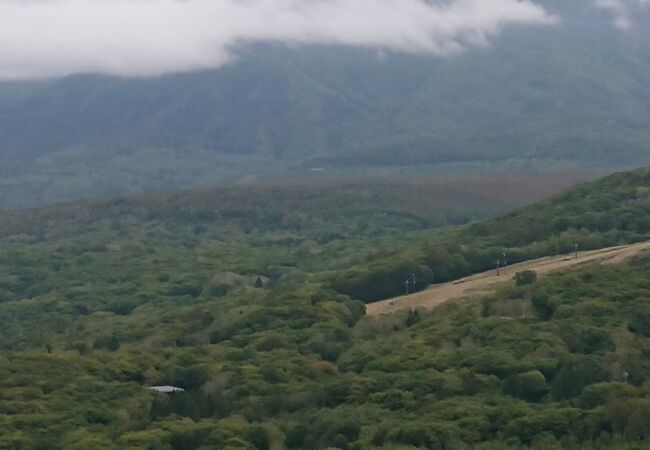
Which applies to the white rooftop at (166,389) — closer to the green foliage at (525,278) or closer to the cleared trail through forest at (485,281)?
the cleared trail through forest at (485,281)

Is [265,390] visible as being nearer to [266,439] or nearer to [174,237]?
[266,439]

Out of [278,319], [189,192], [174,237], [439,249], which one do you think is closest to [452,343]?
[278,319]

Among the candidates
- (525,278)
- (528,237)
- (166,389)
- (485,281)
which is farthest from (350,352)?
(528,237)

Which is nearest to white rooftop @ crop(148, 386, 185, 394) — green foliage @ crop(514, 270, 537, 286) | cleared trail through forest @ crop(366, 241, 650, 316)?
cleared trail through forest @ crop(366, 241, 650, 316)

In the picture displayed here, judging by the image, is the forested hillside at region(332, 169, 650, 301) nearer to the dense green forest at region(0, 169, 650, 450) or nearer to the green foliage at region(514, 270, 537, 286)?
the dense green forest at region(0, 169, 650, 450)

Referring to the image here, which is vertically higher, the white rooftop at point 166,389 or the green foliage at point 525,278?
the green foliage at point 525,278

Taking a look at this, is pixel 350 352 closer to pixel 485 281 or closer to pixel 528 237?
pixel 485 281

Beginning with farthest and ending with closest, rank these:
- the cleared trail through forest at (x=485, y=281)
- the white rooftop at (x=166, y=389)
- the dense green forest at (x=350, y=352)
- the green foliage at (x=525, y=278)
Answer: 1. the cleared trail through forest at (x=485, y=281)
2. the green foliage at (x=525, y=278)
3. the white rooftop at (x=166, y=389)
4. the dense green forest at (x=350, y=352)

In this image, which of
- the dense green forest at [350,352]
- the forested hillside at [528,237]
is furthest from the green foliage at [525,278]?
the forested hillside at [528,237]
